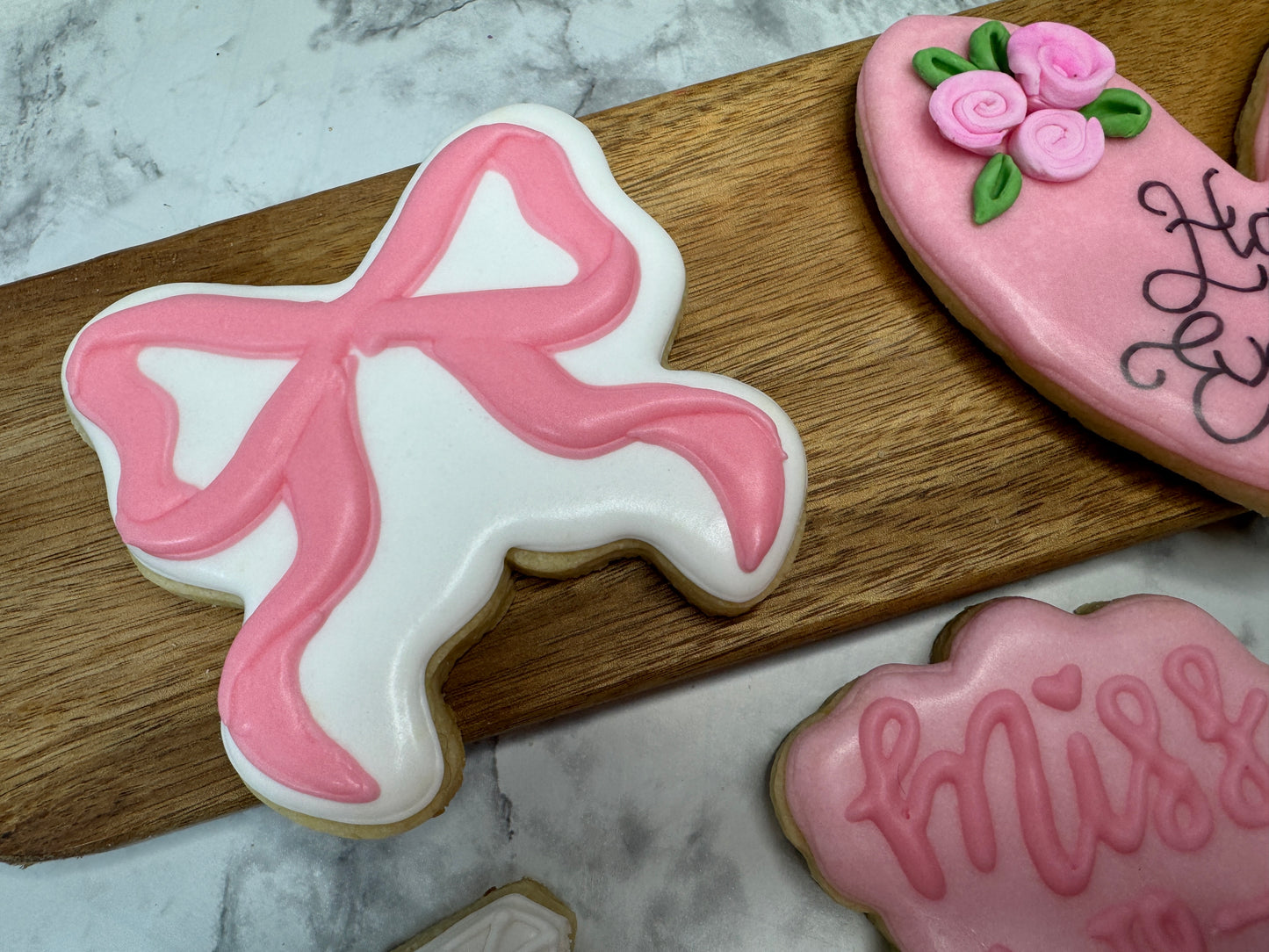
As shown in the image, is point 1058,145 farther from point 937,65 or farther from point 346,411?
point 346,411

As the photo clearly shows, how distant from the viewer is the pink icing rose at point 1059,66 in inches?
45.2

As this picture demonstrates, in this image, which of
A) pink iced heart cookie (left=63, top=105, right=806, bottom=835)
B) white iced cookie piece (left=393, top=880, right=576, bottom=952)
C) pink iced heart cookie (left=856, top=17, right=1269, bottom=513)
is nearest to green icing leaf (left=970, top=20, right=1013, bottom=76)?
pink iced heart cookie (left=856, top=17, right=1269, bottom=513)

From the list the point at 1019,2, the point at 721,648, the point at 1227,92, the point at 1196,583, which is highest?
the point at 1019,2

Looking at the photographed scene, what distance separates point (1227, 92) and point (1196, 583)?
71cm

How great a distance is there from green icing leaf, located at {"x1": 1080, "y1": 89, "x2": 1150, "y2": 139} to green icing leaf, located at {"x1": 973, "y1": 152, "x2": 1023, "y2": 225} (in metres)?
0.14

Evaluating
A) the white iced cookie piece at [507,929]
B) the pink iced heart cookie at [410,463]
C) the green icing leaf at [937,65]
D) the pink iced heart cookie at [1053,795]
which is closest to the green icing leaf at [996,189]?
the green icing leaf at [937,65]

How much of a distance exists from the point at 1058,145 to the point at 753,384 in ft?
1.58

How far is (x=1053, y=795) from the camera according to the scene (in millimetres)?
1072

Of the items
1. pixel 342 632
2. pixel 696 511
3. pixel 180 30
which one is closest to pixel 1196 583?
pixel 696 511

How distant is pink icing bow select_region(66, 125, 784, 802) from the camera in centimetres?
100

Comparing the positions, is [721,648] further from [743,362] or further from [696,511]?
[743,362]

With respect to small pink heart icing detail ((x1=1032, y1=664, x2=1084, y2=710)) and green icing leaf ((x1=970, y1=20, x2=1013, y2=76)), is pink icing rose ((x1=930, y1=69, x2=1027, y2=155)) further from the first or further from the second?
small pink heart icing detail ((x1=1032, y1=664, x2=1084, y2=710))

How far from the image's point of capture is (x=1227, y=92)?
4.27ft

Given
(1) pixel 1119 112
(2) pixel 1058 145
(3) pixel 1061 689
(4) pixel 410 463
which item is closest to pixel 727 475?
(4) pixel 410 463
